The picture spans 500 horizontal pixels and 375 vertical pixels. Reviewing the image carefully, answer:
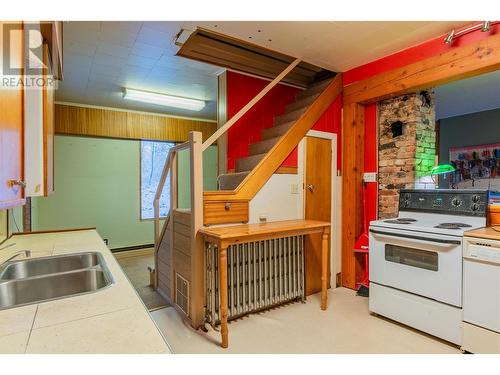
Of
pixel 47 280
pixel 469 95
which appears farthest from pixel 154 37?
pixel 469 95

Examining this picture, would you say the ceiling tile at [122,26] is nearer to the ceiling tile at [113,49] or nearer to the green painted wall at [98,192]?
the ceiling tile at [113,49]

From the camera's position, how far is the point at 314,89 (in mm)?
3971

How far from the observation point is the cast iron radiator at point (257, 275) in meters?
2.69

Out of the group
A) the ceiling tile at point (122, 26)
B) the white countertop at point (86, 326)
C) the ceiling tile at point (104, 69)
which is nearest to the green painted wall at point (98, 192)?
the ceiling tile at point (104, 69)

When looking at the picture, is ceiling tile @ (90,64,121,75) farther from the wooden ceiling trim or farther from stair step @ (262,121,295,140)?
stair step @ (262,121,295,140)

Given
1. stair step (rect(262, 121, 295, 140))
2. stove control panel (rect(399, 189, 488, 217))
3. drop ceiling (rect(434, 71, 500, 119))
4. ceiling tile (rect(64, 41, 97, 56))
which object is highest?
ceiling tile (rect(64, 41, 97, 56))

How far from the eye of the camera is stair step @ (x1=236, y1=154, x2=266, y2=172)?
131 inches

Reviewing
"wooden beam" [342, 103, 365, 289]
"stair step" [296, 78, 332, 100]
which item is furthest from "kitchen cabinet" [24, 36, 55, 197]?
"wooden beam" [342, 103, 365, 289]

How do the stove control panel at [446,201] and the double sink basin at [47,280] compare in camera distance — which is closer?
the double sink basin at [47,280]

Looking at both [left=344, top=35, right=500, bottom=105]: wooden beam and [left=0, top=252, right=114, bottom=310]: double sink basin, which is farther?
[left=344, top=35, right=500, bottom=105]: wooden beam

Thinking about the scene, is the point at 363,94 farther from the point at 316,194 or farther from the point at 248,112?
the point at 248,112

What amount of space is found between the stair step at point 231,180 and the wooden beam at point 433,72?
5.78 ft

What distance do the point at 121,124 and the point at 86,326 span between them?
17.0ft

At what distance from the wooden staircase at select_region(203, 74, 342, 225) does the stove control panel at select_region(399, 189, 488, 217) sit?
139cm
